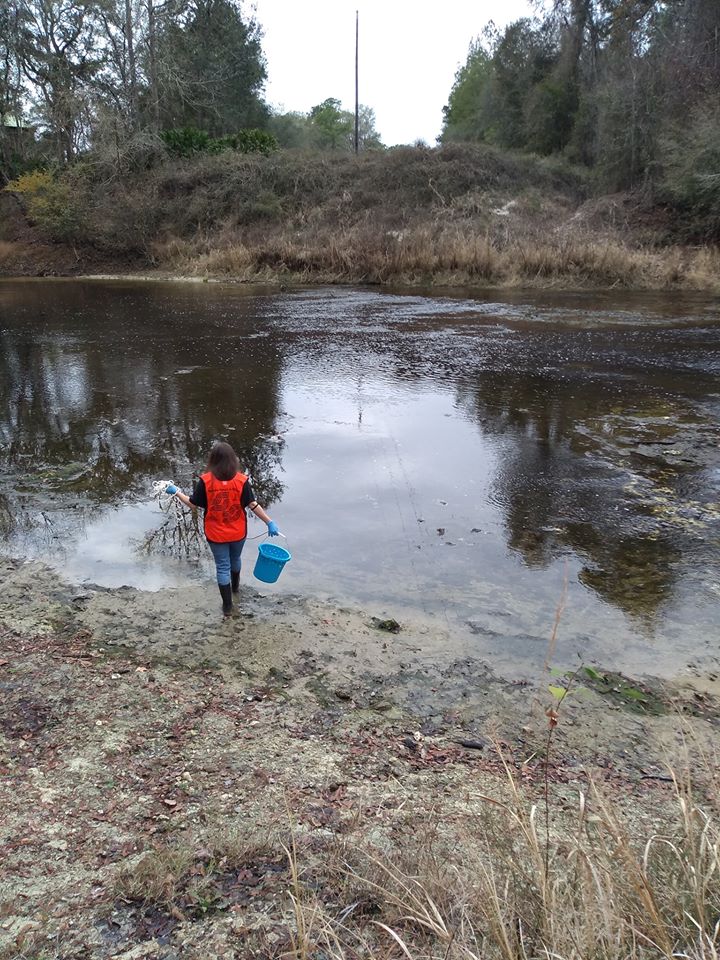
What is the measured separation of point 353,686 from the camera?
14.0 ft

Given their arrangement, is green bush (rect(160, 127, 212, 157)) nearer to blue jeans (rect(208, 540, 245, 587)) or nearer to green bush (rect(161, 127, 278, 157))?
green bush (rect(161, 127, 278, 157))

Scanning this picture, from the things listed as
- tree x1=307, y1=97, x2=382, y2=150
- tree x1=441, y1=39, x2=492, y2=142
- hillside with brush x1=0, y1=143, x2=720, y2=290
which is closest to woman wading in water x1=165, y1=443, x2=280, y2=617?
hillside with brush x1=0, y1=143, x2=720, y2=290

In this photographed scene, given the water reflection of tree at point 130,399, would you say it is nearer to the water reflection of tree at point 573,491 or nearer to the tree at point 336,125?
the water reflection of tree at point 573,491

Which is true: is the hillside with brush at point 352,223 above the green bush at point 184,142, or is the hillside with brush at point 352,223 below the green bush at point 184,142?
below

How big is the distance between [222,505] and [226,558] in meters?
0.39

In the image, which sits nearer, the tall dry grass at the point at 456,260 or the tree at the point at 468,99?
the tall dry grass at the point at 456,260

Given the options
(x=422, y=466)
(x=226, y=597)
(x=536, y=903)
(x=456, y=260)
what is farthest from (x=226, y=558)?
(x=456, y=260)

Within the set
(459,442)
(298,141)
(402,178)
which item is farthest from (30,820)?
(298,141)

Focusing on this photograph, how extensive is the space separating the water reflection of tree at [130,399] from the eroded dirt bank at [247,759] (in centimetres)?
290

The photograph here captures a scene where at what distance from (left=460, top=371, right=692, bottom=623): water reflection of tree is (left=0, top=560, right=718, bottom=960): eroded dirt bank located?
1557 mm

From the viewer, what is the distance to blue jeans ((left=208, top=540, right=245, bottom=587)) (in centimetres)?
507

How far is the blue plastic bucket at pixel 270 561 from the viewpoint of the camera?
5027mm

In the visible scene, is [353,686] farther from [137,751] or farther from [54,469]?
[54,469]

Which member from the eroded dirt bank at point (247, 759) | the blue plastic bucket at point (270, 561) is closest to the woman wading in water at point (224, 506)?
the blue plastic bucket at point (270, 561)
